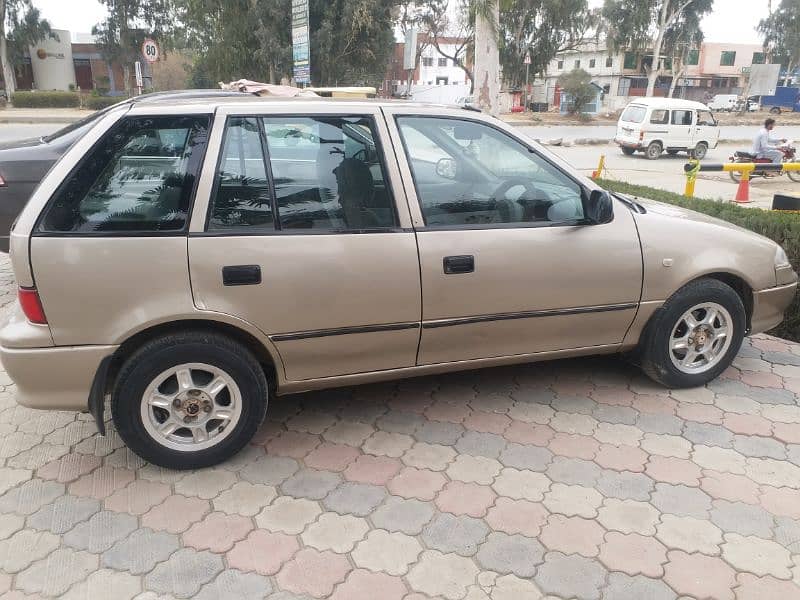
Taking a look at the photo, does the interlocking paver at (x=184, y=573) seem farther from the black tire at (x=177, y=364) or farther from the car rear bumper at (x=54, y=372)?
the car rear bumper at (x=54, y=372)

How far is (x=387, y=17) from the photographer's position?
65.1 ft

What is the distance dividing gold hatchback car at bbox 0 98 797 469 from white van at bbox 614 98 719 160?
18.8 metres

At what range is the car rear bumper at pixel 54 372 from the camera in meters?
2.69

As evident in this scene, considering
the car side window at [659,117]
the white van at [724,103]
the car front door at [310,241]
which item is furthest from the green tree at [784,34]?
the car front door at [310,241]

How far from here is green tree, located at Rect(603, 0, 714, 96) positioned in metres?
41.4

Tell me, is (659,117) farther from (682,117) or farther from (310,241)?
(310,241)

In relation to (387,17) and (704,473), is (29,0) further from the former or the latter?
(704,473)

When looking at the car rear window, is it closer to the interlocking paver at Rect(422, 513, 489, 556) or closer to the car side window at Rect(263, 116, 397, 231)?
the car side window at Rect(263, 116, 397, 231)

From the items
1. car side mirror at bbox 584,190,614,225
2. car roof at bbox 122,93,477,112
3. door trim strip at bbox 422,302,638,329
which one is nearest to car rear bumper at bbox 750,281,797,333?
door trim strip at bbox 422,302,638,329

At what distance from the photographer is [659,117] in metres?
20.6

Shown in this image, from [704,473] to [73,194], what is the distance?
318 cm

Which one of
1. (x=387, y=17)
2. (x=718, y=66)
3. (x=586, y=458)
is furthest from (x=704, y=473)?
(x=718, y=66)

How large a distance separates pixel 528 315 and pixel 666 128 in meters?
20.1

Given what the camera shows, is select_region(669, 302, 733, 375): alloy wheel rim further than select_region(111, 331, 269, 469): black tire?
Yes
